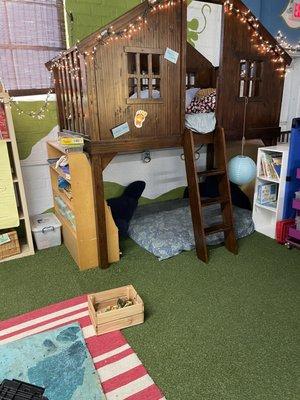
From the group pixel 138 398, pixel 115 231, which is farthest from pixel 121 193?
pixel 138 398

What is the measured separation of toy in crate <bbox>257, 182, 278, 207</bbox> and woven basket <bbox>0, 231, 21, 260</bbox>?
2.45 metres

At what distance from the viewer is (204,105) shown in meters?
2.91

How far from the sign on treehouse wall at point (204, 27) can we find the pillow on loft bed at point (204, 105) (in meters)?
0.97

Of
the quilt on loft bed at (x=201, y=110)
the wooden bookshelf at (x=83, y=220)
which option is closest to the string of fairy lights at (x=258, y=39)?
the quilt on loft bed at (x=201, y=110)

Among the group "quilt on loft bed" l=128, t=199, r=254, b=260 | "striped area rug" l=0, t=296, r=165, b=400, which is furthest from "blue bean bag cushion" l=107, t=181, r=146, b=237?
"striped area rug" l=0, t=296, r=165, b=400

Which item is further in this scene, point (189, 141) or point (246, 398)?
point (189, 141)

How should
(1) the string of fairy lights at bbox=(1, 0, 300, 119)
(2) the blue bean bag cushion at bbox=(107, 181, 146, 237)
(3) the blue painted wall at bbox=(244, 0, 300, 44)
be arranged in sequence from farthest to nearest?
(3) the blue painted wall at bbox=(244, 0, 300, 44) < (2) the blue bean bag cushion at bbox=(107, 181, 146, 237) < (1) the string of fairy lights at bbox=(1, 0, 300, 119)

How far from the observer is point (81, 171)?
243cm

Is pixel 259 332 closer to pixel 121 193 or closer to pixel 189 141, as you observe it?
pixel 189 141

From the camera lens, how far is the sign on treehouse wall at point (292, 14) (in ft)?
13.4

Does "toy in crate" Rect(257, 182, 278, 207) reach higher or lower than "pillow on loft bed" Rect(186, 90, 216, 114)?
lower

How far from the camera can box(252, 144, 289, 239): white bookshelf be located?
2907mm

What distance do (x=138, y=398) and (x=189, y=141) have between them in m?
1.91

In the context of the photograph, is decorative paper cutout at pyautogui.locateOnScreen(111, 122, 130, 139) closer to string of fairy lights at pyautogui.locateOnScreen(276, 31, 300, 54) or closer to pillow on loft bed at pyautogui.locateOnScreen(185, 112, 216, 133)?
pillow on loft bed at pyautogui.locateOnScreen(185, 112, 216, 133)
